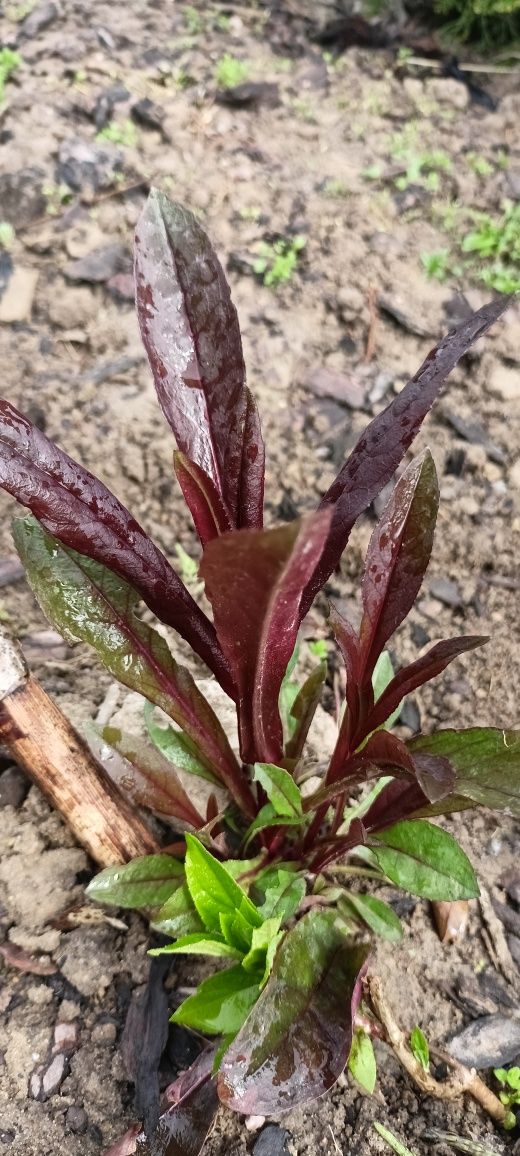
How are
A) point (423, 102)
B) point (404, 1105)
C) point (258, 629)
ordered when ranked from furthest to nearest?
1. point (423, 102)
2. point (404, 1105)
3. point (258, 629)

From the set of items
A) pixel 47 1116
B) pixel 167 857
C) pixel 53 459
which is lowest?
pixel 47 1116

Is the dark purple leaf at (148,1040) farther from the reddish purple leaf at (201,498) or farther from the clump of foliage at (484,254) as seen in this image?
the clump of foliage at (484,254)

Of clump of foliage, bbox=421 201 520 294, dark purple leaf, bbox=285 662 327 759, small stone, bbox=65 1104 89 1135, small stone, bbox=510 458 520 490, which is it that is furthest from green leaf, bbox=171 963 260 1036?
clump of foliage, bbox=421 201 520 294

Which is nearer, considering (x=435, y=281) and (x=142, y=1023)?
(x=142, y=1023)

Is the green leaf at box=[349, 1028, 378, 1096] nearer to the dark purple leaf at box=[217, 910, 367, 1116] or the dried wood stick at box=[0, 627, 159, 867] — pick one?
the dark purple leaf at box=[217, 910, 367, 1116]

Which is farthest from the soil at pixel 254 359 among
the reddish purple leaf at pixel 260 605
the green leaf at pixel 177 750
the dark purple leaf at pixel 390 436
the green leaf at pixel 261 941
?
the dark purple leaf at pixel 390 436

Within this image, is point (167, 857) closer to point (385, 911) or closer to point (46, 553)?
point (385, 911)

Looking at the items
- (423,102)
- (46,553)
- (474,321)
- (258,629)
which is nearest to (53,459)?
(46,553)
